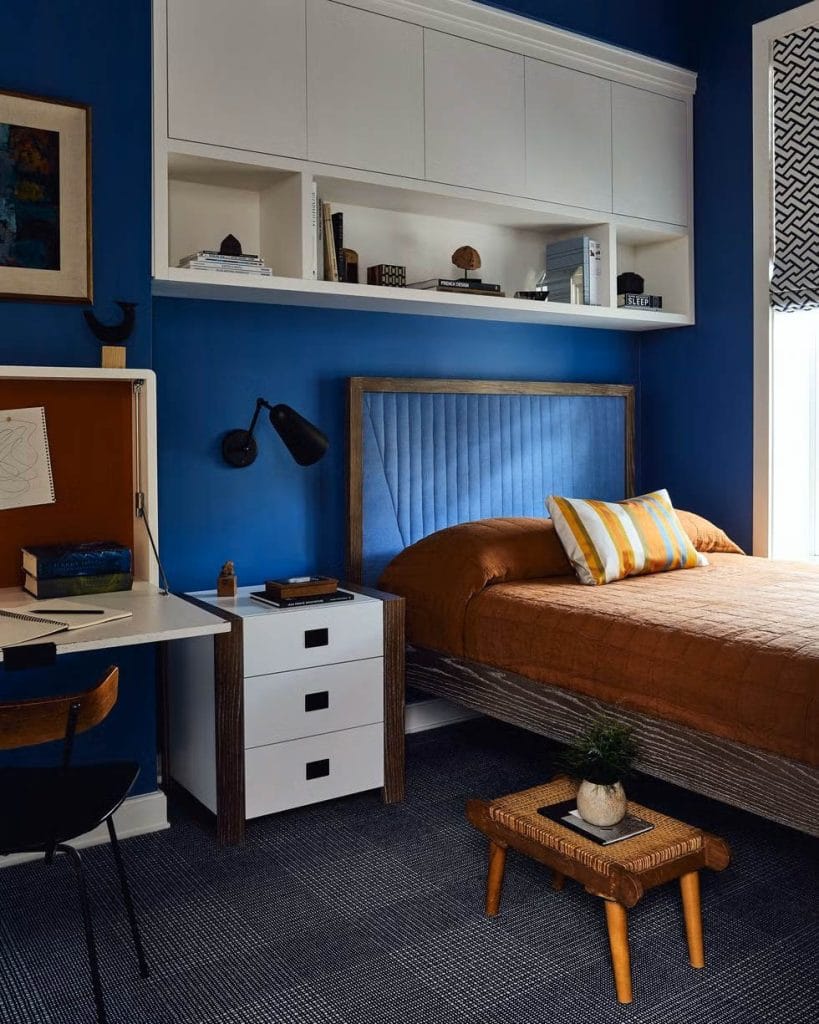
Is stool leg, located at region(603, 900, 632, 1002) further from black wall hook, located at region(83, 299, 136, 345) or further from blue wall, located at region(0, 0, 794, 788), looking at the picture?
black wall hook, located at region(83, 299, 136, 345)

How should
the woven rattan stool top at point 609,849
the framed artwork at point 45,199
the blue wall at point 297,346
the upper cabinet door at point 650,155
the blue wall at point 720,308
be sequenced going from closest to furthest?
the woven rattan stool top at point 609,849
the framed artwork at point 45,199
the blue wall at point 297,346
the upper cabinet door at point 650,155
the blue wall at point 720,308

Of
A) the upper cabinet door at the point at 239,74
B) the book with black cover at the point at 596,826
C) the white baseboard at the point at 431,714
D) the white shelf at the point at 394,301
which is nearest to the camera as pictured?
the book with black cover at the point at 596,826

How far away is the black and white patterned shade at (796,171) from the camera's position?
380cm

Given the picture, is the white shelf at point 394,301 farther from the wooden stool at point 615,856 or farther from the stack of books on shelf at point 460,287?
the wooden stool at point 615,856

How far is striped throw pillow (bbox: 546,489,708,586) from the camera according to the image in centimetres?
326

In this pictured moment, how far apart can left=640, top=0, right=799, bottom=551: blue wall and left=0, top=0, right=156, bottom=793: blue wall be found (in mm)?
2485

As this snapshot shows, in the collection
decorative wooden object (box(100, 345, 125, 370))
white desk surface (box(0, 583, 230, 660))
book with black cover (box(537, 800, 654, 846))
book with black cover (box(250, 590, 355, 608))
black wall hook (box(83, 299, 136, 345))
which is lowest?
book with black cover (box(537, 800, 654, 846))

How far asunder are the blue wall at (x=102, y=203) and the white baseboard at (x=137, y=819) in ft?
0.14

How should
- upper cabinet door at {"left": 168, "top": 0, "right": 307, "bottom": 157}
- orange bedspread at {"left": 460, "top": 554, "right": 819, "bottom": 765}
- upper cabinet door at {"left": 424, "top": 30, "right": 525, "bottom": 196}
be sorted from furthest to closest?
upper cabinet door at {"left": 424, "top": 30, "right": 525, "bottom": 196} → upper cabinet door at {"left": 168, "top": 0, "right": 307, "bottom": 157} → orange bedspread at {"left": 460, "top": 554, "right": 819, "bottom": 765}

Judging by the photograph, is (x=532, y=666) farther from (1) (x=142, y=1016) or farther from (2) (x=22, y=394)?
(2) (x=22, y=394)

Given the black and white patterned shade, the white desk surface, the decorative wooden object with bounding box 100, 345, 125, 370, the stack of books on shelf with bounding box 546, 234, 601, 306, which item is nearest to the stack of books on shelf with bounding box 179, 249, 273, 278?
the decorative wooden object with bounding box 100, 345, 125, 370

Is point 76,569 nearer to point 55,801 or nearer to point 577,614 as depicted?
point 55,801

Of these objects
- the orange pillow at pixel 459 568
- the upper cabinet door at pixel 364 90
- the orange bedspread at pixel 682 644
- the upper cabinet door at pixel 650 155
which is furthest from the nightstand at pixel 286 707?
the upper cabinet door at pixel 650 155

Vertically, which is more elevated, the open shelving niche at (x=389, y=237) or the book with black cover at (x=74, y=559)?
the open shelving niche at (x=389, y=237)
